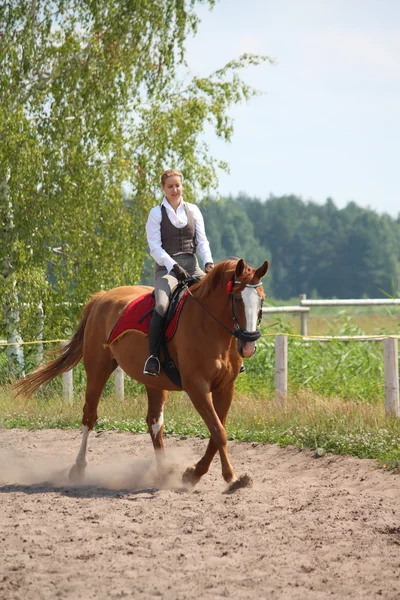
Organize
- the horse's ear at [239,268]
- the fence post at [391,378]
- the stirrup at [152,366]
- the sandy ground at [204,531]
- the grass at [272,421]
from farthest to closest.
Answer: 1. the fence post at [391,378]
2. the grass at [272,421]
3. the stirrup at [152,366]
4. the horse's ear at [239,268]
5. the sandy ground at [204,531]

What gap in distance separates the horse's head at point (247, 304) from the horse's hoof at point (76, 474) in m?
2.50

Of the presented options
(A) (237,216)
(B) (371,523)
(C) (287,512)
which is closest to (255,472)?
(C) (287,512)

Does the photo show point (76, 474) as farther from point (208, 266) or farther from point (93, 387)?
point (208, 266)

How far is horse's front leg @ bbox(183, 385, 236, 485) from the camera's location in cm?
785

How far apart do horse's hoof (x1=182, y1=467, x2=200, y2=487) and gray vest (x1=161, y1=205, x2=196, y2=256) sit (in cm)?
211

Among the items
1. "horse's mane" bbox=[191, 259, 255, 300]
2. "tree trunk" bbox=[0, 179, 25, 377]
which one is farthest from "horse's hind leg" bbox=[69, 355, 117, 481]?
"tree trunk" bbox=[0, 179, 25, 377]

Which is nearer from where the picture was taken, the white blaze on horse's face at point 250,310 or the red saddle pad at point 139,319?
the white blaze on horse's face at point 250,310

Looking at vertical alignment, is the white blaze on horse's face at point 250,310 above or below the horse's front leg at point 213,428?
above

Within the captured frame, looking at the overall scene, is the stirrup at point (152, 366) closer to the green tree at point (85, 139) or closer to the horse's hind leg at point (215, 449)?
the horse's hind leg at point (215, 449)

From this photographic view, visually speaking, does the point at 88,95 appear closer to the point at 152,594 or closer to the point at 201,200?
the point at 201,200

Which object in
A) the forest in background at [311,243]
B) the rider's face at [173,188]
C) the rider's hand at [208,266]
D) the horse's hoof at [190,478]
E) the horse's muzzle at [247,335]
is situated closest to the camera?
the horse's muzzle at [247,335]

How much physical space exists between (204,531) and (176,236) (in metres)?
3.37

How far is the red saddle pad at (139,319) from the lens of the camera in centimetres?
856

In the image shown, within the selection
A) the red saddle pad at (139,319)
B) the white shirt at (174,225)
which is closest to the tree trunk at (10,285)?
the red saddle pad at (139,319)
